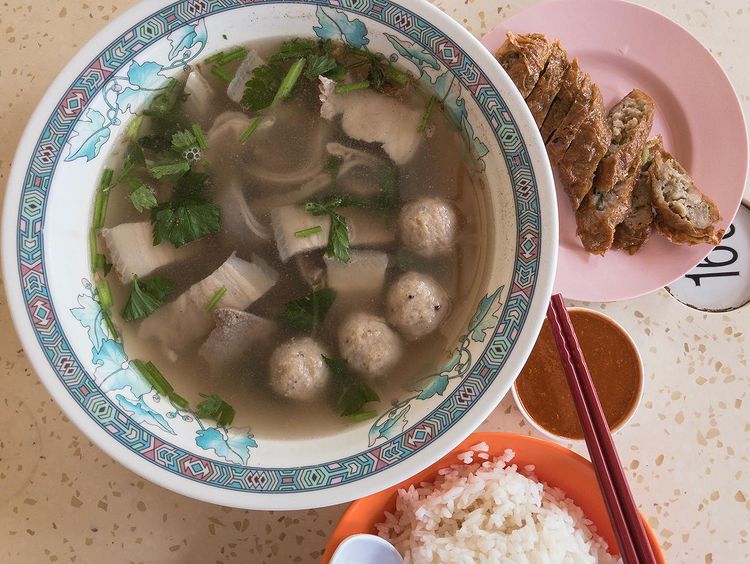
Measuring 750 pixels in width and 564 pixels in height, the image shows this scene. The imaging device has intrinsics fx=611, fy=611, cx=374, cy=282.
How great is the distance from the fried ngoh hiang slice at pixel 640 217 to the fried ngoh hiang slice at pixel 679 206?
0.8 inches

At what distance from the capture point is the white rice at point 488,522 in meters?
Result: 1.46

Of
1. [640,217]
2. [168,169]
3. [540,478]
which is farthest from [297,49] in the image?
[540,478]

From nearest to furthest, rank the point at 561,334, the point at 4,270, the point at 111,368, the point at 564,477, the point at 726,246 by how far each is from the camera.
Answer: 1. the point at 4,270
2. the point at 111,368
3. the point at 561,334
4. the point at 564,477
5. the point at 726,246

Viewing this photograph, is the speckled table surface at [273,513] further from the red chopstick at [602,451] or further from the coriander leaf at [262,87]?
the coriander leaf at [262,87]

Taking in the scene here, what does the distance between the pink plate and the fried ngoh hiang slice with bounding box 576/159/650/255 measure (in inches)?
1.3

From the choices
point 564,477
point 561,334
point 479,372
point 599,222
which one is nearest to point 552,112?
point 599,222

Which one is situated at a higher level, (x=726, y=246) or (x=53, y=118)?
(x=53, y=118)

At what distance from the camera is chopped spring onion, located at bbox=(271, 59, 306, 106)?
1442 mm

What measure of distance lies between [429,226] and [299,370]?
1.44 ft

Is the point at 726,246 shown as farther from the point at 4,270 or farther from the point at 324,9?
the point at 4,270

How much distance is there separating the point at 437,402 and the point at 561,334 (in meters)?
0.38

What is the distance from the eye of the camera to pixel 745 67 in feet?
5.90

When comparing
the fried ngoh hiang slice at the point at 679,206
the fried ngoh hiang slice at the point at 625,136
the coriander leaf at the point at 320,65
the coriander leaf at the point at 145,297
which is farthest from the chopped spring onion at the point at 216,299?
the fried ngoh hiang slice at the point at 679,206

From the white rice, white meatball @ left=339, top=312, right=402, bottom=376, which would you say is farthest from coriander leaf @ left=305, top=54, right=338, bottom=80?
the white rice
